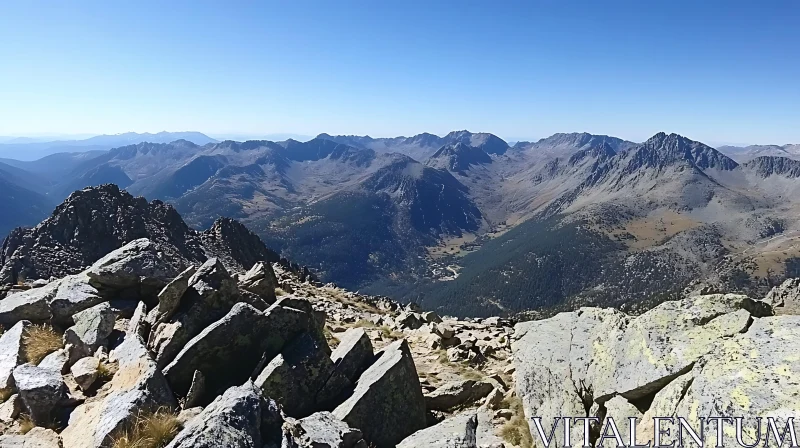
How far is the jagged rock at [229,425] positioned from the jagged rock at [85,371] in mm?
7099

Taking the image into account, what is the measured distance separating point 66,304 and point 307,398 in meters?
14.3

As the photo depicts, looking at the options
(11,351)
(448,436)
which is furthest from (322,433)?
(11,351)

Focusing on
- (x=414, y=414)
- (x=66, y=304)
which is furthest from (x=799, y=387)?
(x=66, y=304)

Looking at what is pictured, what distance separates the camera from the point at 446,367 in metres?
24.1

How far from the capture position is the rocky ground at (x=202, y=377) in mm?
11695

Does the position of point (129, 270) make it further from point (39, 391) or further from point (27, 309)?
point (39, 391)

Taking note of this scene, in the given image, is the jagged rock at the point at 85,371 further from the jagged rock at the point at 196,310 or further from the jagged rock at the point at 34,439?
the jagged rock at the point at 34,439

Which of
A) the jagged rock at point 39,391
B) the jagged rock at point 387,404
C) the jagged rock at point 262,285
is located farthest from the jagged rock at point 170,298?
the jagged rock at point 387,404

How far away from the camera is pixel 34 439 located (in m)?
12.0

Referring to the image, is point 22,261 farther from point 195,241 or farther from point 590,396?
point 590,396

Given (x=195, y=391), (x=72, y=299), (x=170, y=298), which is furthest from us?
(x=72, y=299)

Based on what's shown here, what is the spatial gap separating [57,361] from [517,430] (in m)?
18.0

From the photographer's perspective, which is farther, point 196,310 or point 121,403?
point 196,310

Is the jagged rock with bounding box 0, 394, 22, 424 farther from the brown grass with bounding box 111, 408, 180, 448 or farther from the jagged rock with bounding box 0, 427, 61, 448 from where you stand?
the brown grass with bounding box 111, 408, 180, 448
